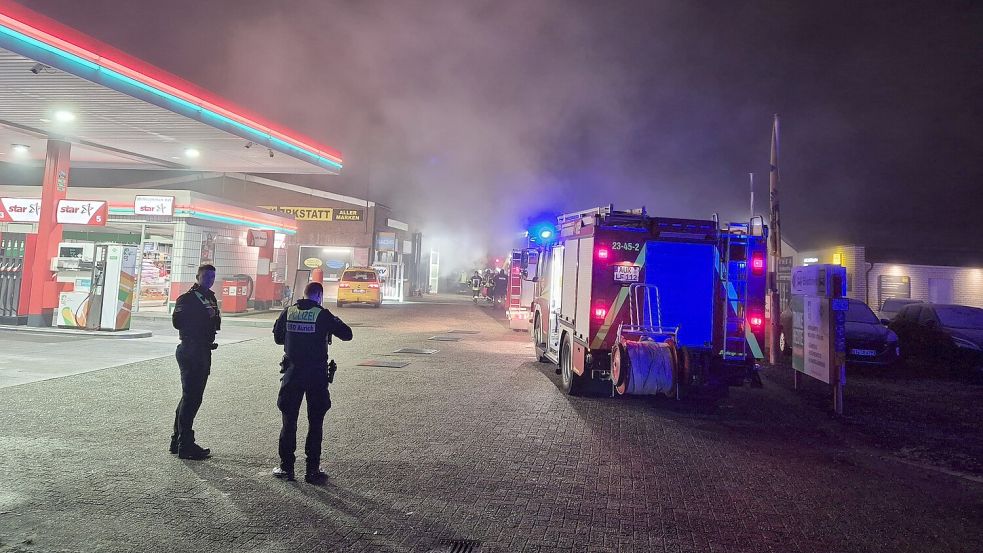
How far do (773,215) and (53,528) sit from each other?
15.1 metres

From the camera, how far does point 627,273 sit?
7719 millimetres

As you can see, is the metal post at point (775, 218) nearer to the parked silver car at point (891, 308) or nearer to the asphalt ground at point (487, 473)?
the asphalt ground at point (487, 473)

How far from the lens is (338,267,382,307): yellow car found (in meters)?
26.2

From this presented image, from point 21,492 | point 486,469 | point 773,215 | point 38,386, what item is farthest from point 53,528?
point 773,215

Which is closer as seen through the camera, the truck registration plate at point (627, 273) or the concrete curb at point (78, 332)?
the truck registration plate at point (627, 273)

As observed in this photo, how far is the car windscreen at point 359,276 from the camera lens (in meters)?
26.4

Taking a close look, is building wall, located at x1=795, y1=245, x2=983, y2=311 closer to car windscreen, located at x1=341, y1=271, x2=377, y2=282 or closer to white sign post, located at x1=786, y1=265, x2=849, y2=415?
white sign post, located at x1=786, y1=265, x2=849, y2=415

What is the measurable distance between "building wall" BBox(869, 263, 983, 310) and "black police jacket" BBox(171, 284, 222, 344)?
92.3 feet

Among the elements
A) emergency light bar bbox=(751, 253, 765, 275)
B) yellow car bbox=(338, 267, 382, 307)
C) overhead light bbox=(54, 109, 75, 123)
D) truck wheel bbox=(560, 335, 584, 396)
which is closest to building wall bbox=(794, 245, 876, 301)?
yellow car bbox=(338, 267, 382, 307)

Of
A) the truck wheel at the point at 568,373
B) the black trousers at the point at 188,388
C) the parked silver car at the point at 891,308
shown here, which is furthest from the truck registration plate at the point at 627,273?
the parked silver car at the point at 891,308

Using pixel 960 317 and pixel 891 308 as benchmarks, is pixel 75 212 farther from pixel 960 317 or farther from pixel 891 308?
pixel 891 308

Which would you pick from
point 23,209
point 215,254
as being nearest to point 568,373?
point 23,209

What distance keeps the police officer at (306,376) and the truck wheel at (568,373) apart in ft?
14.3

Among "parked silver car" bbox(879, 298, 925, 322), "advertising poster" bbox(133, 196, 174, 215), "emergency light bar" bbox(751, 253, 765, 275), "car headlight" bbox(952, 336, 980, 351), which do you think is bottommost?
"car headlight" bbox(952, 336, 980, 351)
